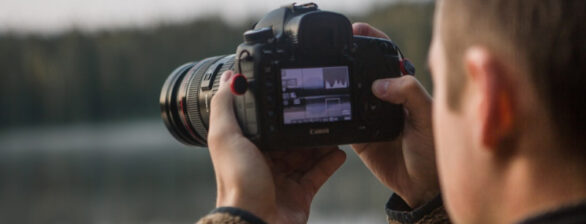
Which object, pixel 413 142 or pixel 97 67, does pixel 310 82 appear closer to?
pixel 413 142

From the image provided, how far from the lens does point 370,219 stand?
6.08m

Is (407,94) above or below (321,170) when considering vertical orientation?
above

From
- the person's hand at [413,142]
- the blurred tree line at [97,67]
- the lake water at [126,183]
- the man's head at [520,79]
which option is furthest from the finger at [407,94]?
the blurred tree line at [97,67]

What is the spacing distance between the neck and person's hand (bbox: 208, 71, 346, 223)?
13.8 inches

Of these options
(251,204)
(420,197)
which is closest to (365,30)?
(420,197)

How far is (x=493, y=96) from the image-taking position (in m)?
0.56

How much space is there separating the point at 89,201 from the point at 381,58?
764 centimetres

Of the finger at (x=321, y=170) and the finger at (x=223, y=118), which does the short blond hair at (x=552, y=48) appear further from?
the finger at (x=321, y=170)

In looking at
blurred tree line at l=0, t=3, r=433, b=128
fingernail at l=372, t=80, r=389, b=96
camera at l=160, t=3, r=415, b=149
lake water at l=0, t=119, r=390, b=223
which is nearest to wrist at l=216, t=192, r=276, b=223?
camera at l=160, t=3, r=415, b=149

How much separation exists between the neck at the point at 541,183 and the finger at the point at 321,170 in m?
0.52

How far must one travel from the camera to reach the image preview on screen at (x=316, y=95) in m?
1.00

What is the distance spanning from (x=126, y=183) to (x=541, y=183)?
9.25 meters

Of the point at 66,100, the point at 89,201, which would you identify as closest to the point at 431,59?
the point at 89,201

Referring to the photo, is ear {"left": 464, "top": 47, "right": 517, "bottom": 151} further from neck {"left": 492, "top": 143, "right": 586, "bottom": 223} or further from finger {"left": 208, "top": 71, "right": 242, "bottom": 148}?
finger {"left": 208, "top": 71, "right": 242, "bottom": 148}
